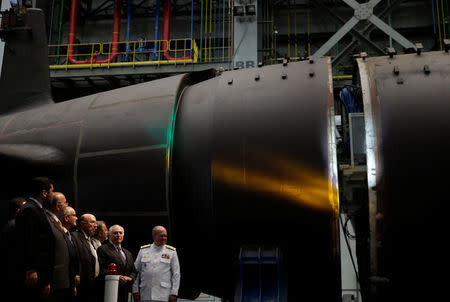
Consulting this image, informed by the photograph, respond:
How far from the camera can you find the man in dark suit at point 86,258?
5496 millimetres

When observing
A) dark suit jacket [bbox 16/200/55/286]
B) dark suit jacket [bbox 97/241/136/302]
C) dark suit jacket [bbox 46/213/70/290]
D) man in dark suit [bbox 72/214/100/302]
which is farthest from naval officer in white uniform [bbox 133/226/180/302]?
dark suit jacket [bbox 16/200/55/286]

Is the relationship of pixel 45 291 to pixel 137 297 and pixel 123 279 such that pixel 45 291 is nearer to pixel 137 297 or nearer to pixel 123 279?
pixel 123 279

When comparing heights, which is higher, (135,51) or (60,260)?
(135,51)

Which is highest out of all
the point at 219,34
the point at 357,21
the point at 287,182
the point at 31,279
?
the point at 219,34

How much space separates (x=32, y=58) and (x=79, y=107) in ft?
6.06

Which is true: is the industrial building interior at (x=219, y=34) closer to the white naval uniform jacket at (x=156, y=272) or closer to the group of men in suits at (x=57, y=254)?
the white naval uniform jacket at (x=156, y=272)

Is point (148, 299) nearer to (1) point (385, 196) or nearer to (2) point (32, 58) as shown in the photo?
(1) point (385, 196)

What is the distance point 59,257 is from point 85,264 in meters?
0.96

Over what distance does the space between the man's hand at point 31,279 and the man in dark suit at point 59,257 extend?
32cm

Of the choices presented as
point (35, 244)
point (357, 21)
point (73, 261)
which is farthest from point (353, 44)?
point (35, 244)

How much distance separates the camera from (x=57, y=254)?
15.1 ft

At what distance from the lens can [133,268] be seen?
583cm

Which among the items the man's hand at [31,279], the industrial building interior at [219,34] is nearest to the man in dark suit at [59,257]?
the man's hand at [31,279]

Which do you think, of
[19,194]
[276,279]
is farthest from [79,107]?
[276,279]
